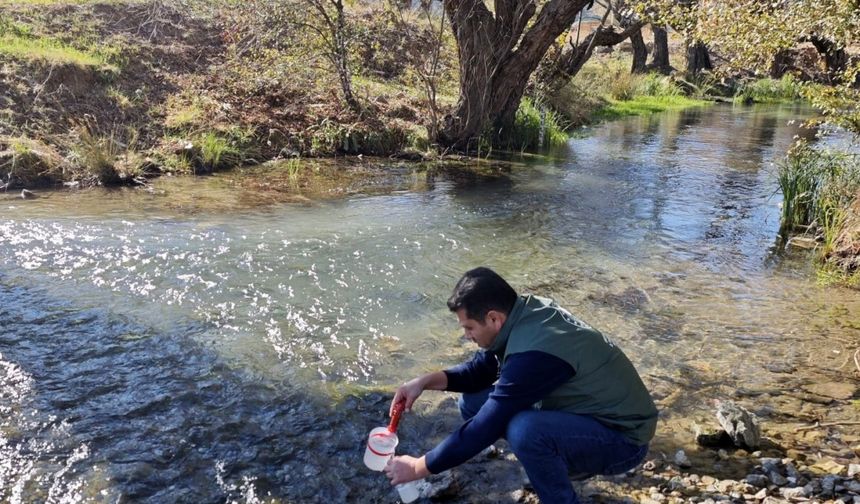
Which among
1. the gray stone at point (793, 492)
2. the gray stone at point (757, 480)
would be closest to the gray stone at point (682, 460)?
the gray stone at point (757, 480)

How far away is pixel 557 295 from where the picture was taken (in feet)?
20.4

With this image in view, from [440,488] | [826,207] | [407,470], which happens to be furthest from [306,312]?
[826,207]

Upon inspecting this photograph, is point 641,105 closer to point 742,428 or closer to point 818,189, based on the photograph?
point 818,189

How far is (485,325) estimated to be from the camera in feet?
9.48

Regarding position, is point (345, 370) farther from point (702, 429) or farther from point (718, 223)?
point (718, 223)

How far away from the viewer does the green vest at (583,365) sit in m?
2.79

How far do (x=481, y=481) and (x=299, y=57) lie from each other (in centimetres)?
1163

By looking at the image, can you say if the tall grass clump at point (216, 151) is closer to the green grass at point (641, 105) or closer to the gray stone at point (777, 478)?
the gray stone at point (777, 478)

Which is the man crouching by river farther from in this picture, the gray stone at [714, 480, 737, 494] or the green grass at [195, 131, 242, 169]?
the green grass at [195, 131, 242, 169]

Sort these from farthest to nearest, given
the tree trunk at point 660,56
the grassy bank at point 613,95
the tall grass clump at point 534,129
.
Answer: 1. the tree trunk at point 660,56
2. the grassy bank at point 613,95
3. the tall grass clump at point 534,129

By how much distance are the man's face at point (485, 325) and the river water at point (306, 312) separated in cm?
108

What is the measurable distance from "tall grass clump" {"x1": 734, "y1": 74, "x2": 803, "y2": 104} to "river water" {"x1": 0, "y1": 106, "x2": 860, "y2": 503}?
2044 centimetres

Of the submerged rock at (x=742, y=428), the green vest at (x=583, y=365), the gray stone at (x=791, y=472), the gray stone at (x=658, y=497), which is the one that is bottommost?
the gray stone at (x=658, y=497)

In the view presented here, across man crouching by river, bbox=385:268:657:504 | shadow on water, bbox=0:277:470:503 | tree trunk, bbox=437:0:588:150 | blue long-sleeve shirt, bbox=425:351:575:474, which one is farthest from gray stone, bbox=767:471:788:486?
tree trunk, bbox=437:0:588:150
